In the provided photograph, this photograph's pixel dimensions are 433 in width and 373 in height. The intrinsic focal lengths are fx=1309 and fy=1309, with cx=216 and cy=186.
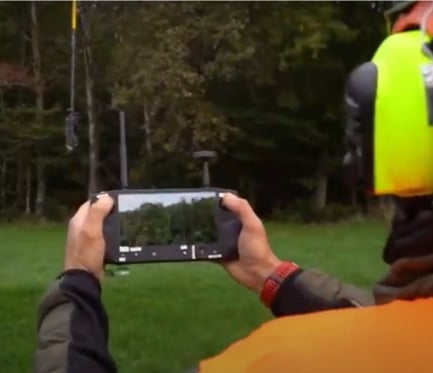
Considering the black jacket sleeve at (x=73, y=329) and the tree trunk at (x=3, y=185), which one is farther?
the tree trunk at (x=3, y=185)

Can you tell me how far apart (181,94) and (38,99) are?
493 centimetres

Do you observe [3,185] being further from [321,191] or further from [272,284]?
[272,284]

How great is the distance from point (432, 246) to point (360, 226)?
24.2 m

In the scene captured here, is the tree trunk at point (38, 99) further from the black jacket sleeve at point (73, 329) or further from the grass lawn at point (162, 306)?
the black jacket sleeve at point (73, 329)

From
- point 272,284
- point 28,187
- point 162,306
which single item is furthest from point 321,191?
point 272,284

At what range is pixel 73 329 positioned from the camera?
1.65 metres

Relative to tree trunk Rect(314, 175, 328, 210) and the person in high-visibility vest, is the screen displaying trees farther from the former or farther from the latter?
tree trunk Rect(314, 175, 328, 210)

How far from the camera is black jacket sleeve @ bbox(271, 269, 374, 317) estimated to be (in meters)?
2.03

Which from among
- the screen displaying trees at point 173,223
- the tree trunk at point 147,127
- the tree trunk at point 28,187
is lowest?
the tree trunk at point 28,187

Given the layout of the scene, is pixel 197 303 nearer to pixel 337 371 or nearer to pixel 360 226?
pixel 337 371

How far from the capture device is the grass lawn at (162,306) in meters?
8.99

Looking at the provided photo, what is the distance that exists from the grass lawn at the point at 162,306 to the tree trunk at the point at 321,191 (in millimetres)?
13526

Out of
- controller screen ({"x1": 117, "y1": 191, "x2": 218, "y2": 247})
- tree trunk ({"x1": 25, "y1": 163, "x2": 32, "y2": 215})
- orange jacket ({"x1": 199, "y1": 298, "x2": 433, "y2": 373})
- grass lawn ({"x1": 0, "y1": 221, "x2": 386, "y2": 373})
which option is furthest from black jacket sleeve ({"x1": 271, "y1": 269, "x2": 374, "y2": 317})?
tree trunk ({"x1": 25, "y1": 163, "x2": 32, "y2": 215})

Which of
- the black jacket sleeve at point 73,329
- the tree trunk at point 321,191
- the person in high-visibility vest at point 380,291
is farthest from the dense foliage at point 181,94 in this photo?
the person in high-visibility vest at point 380,291
